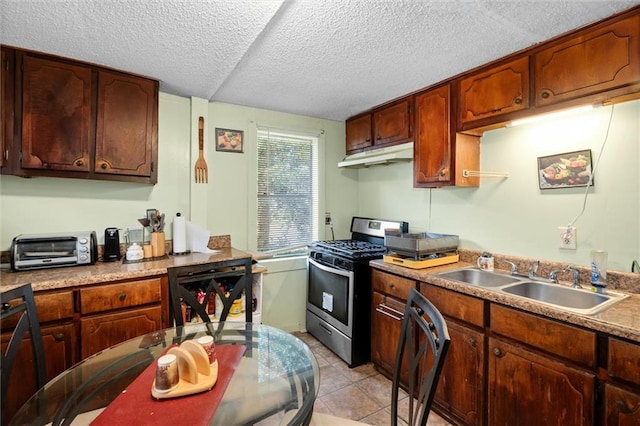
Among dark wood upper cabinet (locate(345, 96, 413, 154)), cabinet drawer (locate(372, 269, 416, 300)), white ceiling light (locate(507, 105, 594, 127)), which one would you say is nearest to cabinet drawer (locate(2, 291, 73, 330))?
cabinet drawer (locate(372, 269, 416, 300))

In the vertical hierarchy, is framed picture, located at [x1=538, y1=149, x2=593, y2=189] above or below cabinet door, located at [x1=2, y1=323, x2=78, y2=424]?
above

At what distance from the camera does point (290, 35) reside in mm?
1680

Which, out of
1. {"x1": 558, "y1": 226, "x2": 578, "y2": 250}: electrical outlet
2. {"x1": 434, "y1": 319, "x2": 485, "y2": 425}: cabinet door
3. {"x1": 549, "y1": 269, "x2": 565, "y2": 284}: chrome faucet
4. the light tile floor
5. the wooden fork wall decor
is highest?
the wooden fork wall decor

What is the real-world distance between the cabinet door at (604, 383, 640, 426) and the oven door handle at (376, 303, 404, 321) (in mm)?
1119

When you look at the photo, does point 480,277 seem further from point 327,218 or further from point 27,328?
point 27,328

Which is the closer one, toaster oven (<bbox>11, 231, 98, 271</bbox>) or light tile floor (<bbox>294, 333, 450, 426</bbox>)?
toaster oven (<bbox>11, 231, 98, 271</bbox>)

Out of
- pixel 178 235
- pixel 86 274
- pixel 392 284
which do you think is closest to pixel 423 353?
pixel 392 284

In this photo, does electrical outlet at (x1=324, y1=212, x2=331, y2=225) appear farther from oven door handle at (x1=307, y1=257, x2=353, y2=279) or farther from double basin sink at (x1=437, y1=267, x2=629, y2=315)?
double basin sink at (x1=437, y1=267, x2=629, y2=315)

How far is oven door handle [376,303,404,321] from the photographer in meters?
2.22

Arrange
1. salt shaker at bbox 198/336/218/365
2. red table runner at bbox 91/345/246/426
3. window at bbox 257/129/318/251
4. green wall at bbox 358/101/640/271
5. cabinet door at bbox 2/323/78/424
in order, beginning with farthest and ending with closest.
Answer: window at bbox 257/129/318/251, green wall at bbox 358/101/640/271, cabinet door at bbox 2/323/78/424, salt shaker at bbox 198/336/218/365, red table runner at bbox 91/345/246/426

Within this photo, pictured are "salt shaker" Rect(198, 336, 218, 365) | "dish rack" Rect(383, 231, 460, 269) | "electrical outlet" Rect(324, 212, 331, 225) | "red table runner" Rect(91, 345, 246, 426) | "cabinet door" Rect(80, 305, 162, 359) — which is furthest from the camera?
"electrical outlet" Rect(324, 212, 331, 225)

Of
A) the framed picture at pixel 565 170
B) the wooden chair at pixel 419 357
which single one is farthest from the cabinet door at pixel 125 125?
the framed picture at pixel 565 170

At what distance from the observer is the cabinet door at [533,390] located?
1333 millimetres

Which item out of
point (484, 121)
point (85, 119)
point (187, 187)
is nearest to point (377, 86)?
point (484, 121)
